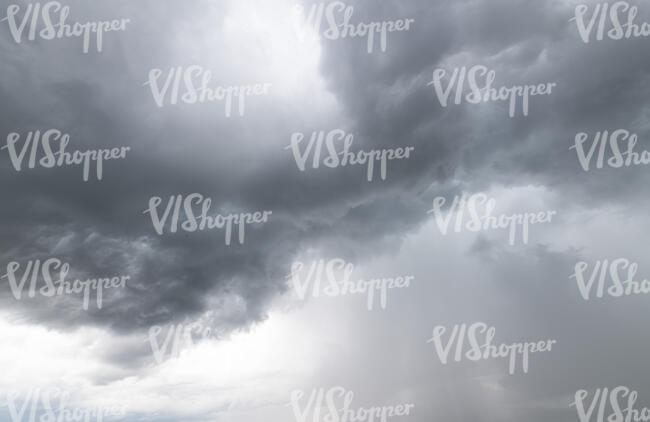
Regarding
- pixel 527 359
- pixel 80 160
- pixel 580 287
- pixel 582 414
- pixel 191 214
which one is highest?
pixel 80 160

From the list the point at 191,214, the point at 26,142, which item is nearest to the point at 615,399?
the point at 191,214

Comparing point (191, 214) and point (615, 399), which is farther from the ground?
point (191, 214)

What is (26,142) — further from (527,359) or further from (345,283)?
(527,359)

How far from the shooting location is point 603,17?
124ft

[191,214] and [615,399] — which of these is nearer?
[615,399]

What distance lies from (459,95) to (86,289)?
1150 inches

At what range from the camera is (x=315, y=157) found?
124 ft

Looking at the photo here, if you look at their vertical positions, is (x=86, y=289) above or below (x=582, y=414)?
above

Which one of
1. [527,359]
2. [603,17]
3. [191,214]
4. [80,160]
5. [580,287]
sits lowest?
[527,359]

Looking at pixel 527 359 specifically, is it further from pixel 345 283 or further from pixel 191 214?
pixel 191 214

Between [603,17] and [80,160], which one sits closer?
[80,160]

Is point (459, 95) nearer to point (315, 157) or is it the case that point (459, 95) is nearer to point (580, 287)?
point (315, 157)

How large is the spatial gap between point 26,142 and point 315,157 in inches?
777

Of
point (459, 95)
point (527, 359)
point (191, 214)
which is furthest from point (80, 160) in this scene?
point (527, 359)
